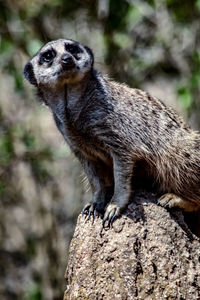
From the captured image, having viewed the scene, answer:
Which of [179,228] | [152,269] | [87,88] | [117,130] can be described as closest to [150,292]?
[152,269]

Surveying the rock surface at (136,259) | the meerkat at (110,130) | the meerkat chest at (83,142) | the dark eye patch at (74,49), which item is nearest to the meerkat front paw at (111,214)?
the rock surface at (136,259)

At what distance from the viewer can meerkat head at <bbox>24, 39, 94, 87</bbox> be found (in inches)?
141

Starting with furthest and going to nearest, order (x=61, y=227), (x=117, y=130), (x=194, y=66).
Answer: (x=61, y=227)
(x=194, y=66)
(x=117, y=130)

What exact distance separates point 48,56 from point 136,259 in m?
1.35

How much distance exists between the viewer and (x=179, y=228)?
3344 millimetres

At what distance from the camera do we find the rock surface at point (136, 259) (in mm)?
3109

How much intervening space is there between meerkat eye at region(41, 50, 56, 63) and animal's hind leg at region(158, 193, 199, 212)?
41.7 inches

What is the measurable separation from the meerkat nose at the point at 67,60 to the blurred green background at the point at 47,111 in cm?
279

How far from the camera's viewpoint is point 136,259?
317 cm

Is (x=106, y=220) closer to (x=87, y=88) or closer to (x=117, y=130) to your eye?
(x=117, y=130)

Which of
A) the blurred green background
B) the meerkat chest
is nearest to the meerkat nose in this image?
the meerkat chest

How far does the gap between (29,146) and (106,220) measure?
9.57 feet

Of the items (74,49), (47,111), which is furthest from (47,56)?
(47,111)

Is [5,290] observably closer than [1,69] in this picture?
No
